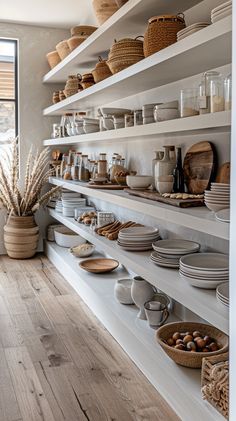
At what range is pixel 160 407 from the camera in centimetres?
216

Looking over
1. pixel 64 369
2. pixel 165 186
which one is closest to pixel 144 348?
pixel 64 369

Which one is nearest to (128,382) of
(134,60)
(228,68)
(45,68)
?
(228,68)

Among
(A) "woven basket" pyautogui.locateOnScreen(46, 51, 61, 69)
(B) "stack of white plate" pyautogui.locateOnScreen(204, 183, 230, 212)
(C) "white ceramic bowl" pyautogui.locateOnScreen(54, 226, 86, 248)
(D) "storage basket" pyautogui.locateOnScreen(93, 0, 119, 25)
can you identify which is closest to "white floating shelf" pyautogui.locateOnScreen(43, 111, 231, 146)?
(B) "stack of white plate" pyautogui.locateOnScreen(204, 183, 230, 212)

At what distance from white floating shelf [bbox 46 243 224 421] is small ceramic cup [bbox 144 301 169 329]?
5 centimetres

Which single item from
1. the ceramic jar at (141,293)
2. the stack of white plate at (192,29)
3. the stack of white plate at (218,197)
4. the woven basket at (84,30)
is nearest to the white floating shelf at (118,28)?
the woven basket at (84,30)

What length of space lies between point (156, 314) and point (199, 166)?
853mm

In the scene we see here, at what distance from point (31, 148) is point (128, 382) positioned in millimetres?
3573

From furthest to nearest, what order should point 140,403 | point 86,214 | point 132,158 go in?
point 86,214, point 132,158, point 140,403

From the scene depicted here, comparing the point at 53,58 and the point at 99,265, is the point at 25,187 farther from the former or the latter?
the point at 99,265

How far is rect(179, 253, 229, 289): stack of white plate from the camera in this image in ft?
6.85

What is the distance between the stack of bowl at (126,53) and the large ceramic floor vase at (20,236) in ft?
8.11

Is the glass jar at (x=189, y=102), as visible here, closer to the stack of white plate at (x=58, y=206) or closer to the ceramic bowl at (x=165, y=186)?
the ceramic bowl at (x=165, y=186)

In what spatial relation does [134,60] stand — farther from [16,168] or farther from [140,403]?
[16,168]

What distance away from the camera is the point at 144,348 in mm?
2467
